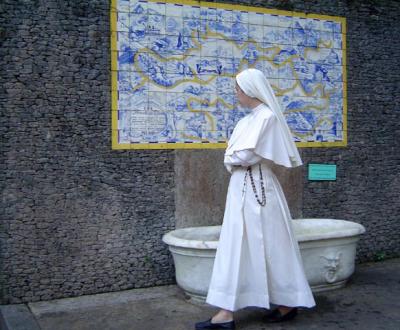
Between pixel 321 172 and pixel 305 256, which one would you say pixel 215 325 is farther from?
pixel 321 172

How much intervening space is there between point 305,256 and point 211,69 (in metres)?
2.19

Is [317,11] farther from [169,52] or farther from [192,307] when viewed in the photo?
[192,307]

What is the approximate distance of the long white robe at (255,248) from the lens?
4.34 meters

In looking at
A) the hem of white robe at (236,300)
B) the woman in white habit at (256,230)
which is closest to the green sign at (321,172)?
the woman in white habit at (256,230)

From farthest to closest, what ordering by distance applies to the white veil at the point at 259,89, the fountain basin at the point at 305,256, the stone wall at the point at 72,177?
the stone wall at the point at 72,177 < the fountain basin at the point at 305,256 < the white veil at the point at 259,89

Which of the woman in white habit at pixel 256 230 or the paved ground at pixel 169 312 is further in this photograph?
the paved ground at pixel 169 312

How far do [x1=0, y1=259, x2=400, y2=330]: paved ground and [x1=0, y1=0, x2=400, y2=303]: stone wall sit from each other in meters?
0.23

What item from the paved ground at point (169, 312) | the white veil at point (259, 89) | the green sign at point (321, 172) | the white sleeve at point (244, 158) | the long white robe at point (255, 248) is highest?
the white veil at point (259, 89)

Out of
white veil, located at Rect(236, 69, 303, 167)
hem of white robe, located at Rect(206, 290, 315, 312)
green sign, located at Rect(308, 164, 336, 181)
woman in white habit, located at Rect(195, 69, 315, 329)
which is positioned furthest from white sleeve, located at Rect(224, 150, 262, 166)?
green sign, located at Rect(308, 164, 336, 181)

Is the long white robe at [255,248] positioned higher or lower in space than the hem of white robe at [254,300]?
higher

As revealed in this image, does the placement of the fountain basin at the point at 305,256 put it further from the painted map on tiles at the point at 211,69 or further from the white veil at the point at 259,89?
the white veil at the point at 259,89

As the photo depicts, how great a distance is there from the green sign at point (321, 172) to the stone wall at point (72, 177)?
1148 mm

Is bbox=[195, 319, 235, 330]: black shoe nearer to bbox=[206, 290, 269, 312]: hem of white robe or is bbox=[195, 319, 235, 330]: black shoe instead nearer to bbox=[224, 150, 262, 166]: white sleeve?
bbox=[206, 290, 269, 312]: hem of white robe

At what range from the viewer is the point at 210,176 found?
5941 millimetres
